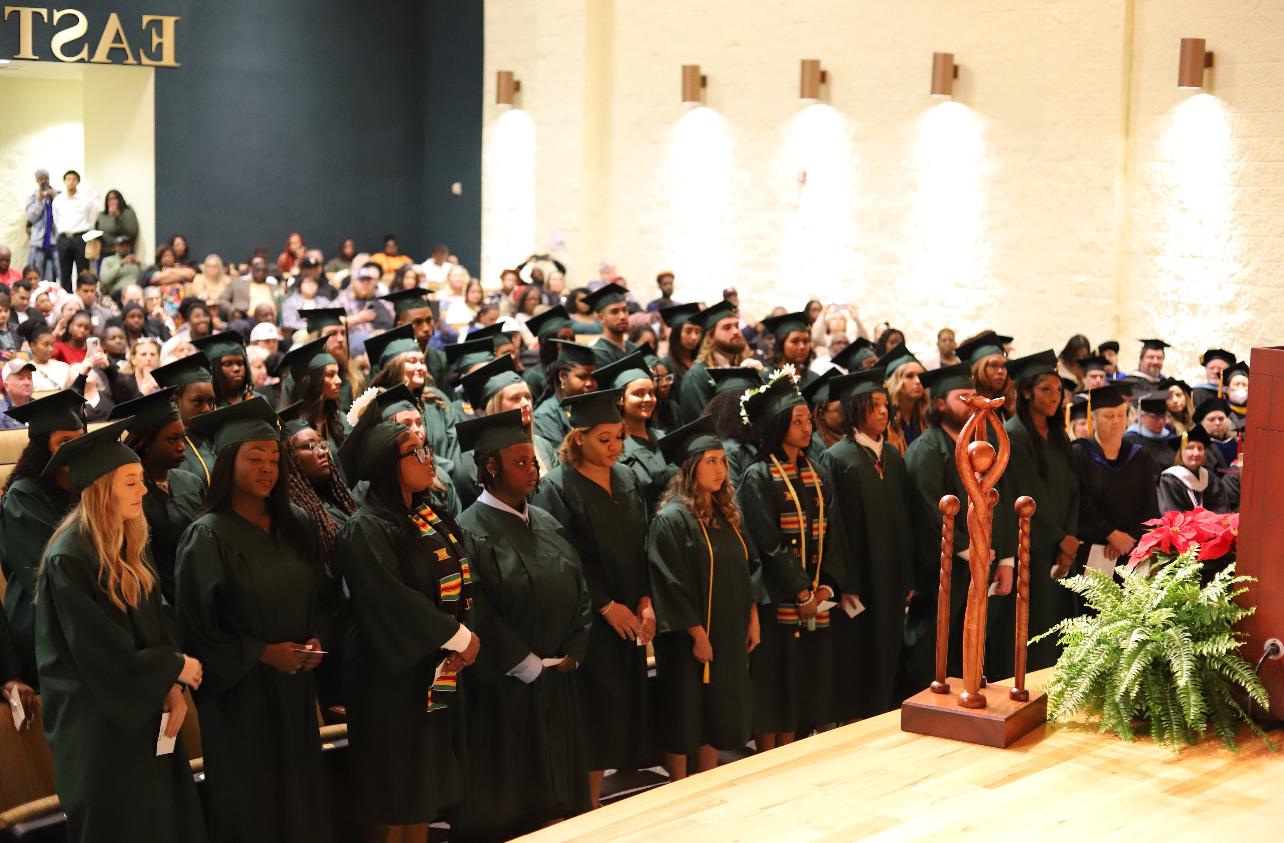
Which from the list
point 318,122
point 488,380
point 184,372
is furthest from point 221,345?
point 318,122

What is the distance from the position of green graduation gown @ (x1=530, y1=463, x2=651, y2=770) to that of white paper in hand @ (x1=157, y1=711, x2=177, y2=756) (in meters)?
1.89

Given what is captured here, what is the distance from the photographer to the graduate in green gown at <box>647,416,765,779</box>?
625 cm

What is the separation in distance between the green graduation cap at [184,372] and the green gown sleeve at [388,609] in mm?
1948

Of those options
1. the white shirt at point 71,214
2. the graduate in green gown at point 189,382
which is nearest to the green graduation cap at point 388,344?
the graduate in green gown at point 189,382

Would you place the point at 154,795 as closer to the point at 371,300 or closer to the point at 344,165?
the point at 371,300

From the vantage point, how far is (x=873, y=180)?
1745cm

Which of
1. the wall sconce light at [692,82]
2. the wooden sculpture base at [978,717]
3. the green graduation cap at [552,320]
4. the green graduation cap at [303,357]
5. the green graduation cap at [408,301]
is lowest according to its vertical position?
the wooden sculpture base at [978,717]

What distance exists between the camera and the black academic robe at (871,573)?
288 inches

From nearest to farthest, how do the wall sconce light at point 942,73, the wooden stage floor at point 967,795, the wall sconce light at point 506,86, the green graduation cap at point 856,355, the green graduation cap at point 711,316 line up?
the wooden stage floor at point 967,795, the green graduation cap at point 856,355, the green graduation cap at point 711,316, the wall sconce light at point 942,73, the wall sconce light at point 506,86

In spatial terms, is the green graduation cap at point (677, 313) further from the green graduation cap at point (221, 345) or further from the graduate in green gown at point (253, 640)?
the graduate in green gown at point (253, 640)

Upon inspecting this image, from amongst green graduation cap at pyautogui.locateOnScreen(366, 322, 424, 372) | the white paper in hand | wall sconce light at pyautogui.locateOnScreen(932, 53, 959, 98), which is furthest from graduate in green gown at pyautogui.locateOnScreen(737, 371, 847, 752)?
wall sconce light at pyautogui.locateOnScreen(932, 53, 959, 98)

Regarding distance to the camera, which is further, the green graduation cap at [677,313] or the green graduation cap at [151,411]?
the green graduation cap at [677,313]

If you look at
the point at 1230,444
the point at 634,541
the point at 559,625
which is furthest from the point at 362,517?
the point at 1230,444

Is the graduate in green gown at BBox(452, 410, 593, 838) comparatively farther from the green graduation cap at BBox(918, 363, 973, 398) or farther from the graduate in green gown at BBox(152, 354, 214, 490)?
the green graduation cap at BBox(918, 363, 973, 398)
